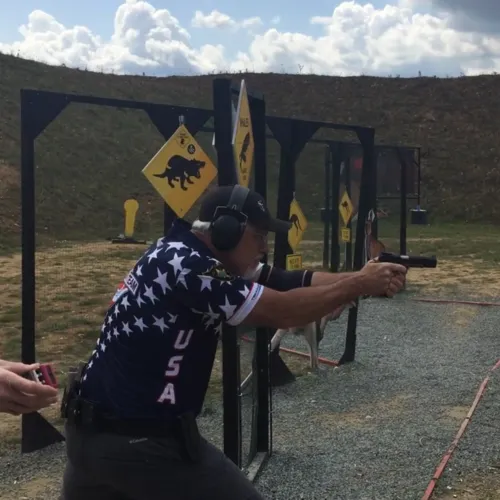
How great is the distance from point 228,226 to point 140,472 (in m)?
0.73

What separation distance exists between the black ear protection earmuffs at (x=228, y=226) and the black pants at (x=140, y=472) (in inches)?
22.9

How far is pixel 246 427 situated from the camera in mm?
3961

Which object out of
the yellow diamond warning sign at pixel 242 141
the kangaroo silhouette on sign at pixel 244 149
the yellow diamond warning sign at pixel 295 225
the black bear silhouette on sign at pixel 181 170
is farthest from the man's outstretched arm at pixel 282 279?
the yellow diamond warning sign at pixel 295 225

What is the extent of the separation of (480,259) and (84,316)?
9.50 m

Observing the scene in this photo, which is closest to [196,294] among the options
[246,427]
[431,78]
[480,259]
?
[246,427]

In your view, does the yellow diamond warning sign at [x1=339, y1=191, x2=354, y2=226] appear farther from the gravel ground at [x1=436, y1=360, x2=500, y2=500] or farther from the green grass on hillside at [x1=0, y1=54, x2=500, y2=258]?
the green grass on hillside at [x1=0, y1=54, x2=500, y2=258]

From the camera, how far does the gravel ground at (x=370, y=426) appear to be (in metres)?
3.85

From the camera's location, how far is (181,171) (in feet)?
13.7

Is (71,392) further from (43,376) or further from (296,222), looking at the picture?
(296,222)

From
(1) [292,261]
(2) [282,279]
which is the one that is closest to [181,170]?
(1) [292,261]

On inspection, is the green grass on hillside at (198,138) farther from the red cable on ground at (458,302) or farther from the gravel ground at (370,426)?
the gravel ground at (370,426)

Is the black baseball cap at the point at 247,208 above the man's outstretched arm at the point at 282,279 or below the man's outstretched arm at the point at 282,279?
above

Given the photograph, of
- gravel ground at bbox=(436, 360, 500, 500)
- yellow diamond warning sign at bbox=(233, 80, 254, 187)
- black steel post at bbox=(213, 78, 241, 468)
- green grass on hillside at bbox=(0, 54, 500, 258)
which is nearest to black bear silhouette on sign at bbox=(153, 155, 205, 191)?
yellow diamond warning sign at bbox=(233, 80, 254, 187)

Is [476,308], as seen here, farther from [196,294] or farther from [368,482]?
[196,294]
